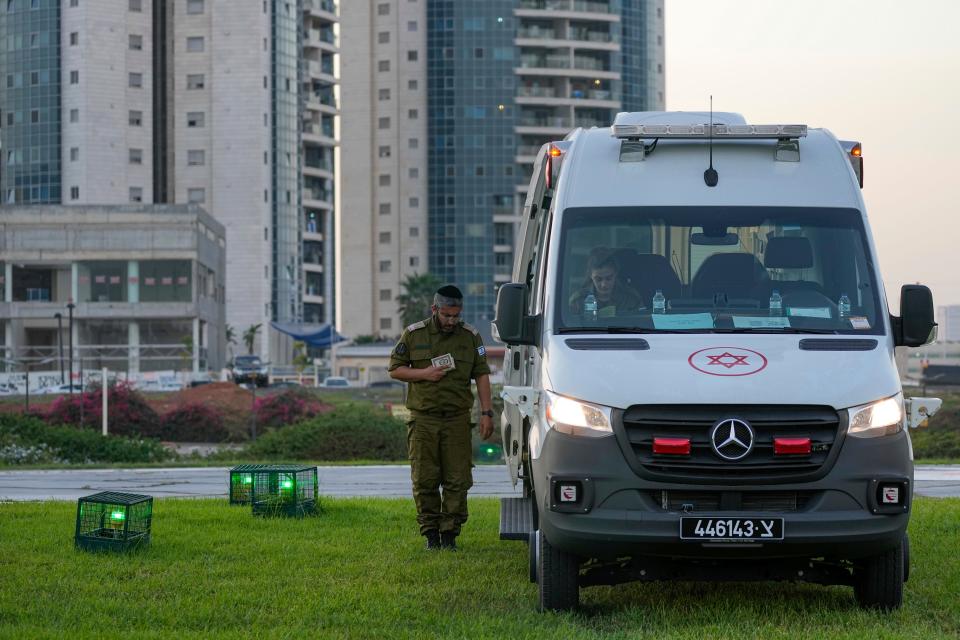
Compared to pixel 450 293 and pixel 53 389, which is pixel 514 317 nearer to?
pixel 450 293

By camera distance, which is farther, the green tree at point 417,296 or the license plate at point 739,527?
the green tree at point 417,296

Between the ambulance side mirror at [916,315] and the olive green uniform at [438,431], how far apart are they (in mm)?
3688

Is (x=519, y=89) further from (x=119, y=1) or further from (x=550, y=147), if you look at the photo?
(x=550, y=147)

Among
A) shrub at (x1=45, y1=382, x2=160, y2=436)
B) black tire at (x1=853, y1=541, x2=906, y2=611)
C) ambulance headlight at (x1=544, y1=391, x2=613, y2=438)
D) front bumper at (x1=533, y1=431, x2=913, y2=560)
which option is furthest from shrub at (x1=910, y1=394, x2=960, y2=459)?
ambulance headlight at (x1=544, y1=391, x2=613, y2=438)

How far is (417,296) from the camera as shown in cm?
12938

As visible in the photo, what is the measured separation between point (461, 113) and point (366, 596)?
124 metres

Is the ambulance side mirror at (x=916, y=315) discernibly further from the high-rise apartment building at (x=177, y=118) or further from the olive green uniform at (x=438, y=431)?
the high-rise apartment building at (x=177, y=118)

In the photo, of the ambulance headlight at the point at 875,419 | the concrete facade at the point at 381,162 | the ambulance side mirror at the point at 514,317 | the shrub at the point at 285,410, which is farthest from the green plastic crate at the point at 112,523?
the concrete facade at the point at 381,162

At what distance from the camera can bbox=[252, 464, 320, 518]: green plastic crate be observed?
1302 cm

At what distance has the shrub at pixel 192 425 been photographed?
1515 inches

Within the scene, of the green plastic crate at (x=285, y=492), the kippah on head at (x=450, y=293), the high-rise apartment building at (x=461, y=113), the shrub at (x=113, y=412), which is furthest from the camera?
the high-rise apartment building at (x=461, y=113)

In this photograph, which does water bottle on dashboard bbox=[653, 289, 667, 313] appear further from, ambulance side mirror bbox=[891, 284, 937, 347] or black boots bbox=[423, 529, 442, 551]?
black boots bbox=[423, 529, 442, 551]

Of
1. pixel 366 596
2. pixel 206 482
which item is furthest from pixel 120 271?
pixel 366 596

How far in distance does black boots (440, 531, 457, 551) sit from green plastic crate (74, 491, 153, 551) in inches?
87.2
